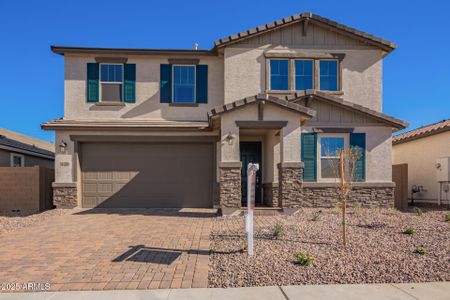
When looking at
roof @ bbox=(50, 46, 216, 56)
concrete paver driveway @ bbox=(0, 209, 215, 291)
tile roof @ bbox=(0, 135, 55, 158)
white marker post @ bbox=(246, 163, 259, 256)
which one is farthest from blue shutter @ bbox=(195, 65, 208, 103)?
tile roof @ bbox=(0, 135, 55, 158)

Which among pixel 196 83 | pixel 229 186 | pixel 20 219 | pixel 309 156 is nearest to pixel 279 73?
pixel 196 83

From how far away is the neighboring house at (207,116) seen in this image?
13.4m

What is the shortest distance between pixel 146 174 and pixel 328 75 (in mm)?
8418

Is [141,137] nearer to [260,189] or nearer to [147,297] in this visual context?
[260,189]

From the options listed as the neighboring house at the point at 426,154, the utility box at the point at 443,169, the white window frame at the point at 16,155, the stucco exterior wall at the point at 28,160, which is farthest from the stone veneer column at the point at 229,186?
the white window frame at the point at 16,155

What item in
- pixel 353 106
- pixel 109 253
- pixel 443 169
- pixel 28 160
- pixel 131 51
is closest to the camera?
pixel 109 253

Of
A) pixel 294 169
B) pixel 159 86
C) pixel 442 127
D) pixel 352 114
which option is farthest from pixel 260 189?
pixel 442 127

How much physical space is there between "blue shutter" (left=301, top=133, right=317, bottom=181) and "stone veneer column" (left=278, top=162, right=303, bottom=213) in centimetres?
204

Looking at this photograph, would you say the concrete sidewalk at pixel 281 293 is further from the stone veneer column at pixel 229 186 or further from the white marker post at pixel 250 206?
the stone veneer column at pixel 229 186

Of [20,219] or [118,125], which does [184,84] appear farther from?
[20,219]

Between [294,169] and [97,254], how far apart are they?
258 inches

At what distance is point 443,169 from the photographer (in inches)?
570

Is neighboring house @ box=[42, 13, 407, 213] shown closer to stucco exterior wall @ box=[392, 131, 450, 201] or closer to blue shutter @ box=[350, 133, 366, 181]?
blue shutter @ box=[350, 133, 366, 181]

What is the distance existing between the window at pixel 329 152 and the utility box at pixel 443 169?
14.5 feet
